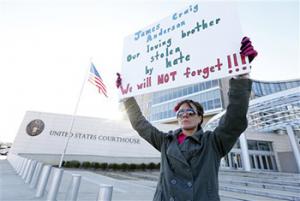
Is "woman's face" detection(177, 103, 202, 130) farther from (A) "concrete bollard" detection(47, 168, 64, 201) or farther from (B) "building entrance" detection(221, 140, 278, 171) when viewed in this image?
(B) "building entrance" detection(221, 140, 278, 171)

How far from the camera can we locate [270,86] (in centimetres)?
3061

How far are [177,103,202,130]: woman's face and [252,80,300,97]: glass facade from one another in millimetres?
32070

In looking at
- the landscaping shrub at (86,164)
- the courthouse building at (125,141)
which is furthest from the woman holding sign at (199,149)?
the landscaping shrub at (86,164)

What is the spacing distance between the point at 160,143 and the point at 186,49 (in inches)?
42.9

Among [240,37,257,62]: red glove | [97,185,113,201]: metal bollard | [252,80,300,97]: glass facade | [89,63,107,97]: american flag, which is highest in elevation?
[252,80,300,97]: glass facade

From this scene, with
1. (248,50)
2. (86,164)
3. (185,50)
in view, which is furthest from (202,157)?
(86,164)

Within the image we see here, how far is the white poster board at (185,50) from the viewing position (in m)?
1.60

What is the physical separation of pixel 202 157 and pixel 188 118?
1.09 feet

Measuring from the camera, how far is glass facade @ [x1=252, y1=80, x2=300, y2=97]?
29.0 m

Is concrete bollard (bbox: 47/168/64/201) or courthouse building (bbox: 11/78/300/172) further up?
courthouse building (bbox: 11/78/300/172)

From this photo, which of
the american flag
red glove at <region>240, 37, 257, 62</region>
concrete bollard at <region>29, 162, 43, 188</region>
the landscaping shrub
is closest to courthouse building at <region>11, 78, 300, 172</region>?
the landscaping shrub

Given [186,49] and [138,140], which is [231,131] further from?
[138,140]

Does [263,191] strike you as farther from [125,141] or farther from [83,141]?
[83,141]

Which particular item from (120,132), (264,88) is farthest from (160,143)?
(264,88)
